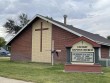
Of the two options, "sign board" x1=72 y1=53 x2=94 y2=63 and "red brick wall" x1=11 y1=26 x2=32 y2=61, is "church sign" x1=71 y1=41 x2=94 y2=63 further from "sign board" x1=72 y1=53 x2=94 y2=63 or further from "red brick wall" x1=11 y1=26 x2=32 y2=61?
"red brick wall" x1=11 y1=26 x2=32 y2=61

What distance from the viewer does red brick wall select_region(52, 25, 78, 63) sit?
28.3 meters

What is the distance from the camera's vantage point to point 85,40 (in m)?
18.5

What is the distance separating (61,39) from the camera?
95.0 feet

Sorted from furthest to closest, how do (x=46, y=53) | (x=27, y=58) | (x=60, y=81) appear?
(x=27, y=58) < (x=46, y=53) < (x=60, y=81)

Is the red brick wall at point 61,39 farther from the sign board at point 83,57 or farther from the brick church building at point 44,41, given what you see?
the sign board at point 83,57

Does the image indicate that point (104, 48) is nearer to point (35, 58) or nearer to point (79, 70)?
point (35, 58)

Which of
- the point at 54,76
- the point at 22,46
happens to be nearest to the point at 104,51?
the point at 22,46

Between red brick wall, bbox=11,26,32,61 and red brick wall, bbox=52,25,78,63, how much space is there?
3.81 meters

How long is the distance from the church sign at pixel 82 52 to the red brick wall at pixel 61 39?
29.6 ft

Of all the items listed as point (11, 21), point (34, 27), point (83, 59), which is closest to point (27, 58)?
point (34, 27)

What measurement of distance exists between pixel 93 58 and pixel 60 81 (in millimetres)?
5058

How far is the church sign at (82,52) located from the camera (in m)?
18.2

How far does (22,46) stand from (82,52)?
15528mm

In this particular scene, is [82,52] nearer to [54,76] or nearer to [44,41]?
[54,76]
